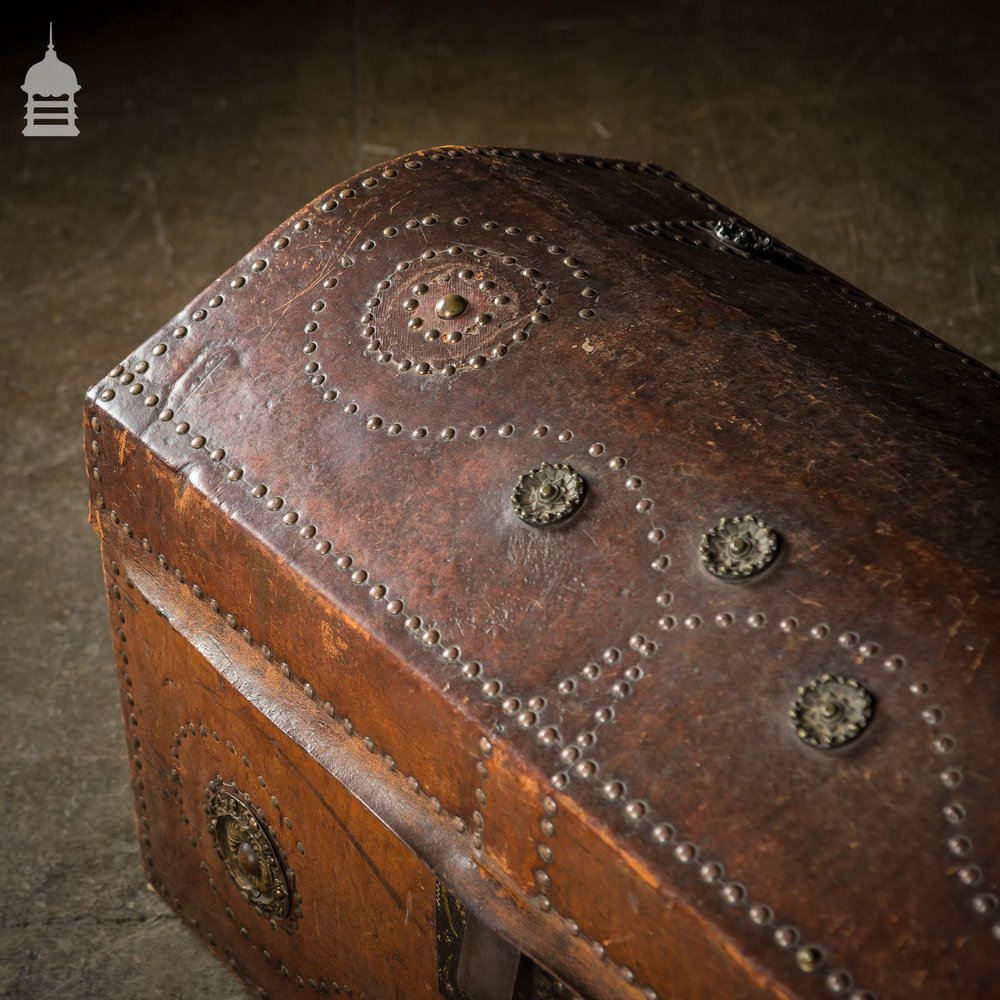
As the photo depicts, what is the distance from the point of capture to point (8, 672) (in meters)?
3.01

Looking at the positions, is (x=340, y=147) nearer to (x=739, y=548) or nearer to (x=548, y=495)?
(x=548, y=495)

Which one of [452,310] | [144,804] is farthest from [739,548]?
[144,804]

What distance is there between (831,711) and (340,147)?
360 centimetres

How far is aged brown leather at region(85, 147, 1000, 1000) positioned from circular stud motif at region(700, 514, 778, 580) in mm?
17

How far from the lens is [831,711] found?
1.50 m

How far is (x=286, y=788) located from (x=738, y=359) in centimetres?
89

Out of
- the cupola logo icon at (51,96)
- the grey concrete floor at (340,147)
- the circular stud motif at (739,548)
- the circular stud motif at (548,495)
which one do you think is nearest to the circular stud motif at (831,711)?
the circular stud motif at (739,548)

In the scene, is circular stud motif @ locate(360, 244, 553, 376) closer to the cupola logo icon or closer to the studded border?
the studded border

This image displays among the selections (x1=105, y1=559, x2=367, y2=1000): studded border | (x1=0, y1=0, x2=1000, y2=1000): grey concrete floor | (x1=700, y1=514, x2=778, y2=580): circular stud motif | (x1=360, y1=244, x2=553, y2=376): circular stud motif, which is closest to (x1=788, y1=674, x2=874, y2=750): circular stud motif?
(x1=700, y1=514, x2=778, y2=580): circular stud motif

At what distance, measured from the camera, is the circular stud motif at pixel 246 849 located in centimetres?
211

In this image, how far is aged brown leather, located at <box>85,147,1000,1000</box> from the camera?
1.46m

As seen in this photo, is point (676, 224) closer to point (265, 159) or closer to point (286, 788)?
point (286, 788)

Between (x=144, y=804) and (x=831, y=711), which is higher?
(x=831, y=711)

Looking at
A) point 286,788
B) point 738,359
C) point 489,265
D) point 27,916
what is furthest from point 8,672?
point 738,359
